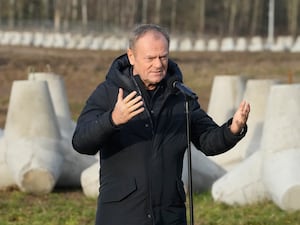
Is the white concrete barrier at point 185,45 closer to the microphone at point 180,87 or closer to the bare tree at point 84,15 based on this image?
the bare tree at point 84,15

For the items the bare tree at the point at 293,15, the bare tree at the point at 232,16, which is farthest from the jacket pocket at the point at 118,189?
the bare tree at the point at 232,16

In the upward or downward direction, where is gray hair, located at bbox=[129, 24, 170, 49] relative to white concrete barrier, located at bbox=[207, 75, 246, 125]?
upward

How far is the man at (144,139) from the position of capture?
432 cm

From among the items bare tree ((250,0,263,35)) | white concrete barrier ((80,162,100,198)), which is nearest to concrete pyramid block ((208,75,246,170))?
white concrete barrier ((80,162,100,198))

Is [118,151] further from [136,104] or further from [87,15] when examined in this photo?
[87,15]

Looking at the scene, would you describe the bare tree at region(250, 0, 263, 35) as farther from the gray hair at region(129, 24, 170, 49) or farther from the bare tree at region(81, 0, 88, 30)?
the gray hair at region(129, 24, 170, 49)

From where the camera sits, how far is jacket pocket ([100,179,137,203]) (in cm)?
439

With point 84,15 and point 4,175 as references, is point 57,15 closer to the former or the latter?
point 84,15

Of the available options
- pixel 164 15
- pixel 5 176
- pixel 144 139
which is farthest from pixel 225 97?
pixel 164 15

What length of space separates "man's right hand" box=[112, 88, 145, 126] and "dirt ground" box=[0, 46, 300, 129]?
21.5 metres

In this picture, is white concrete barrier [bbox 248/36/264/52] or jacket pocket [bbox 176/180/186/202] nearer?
jacket pocket [bbox 176/180/186/202]

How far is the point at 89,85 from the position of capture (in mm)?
31281

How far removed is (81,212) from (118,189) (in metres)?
5.86

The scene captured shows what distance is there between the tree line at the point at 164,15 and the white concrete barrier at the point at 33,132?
61904mm
